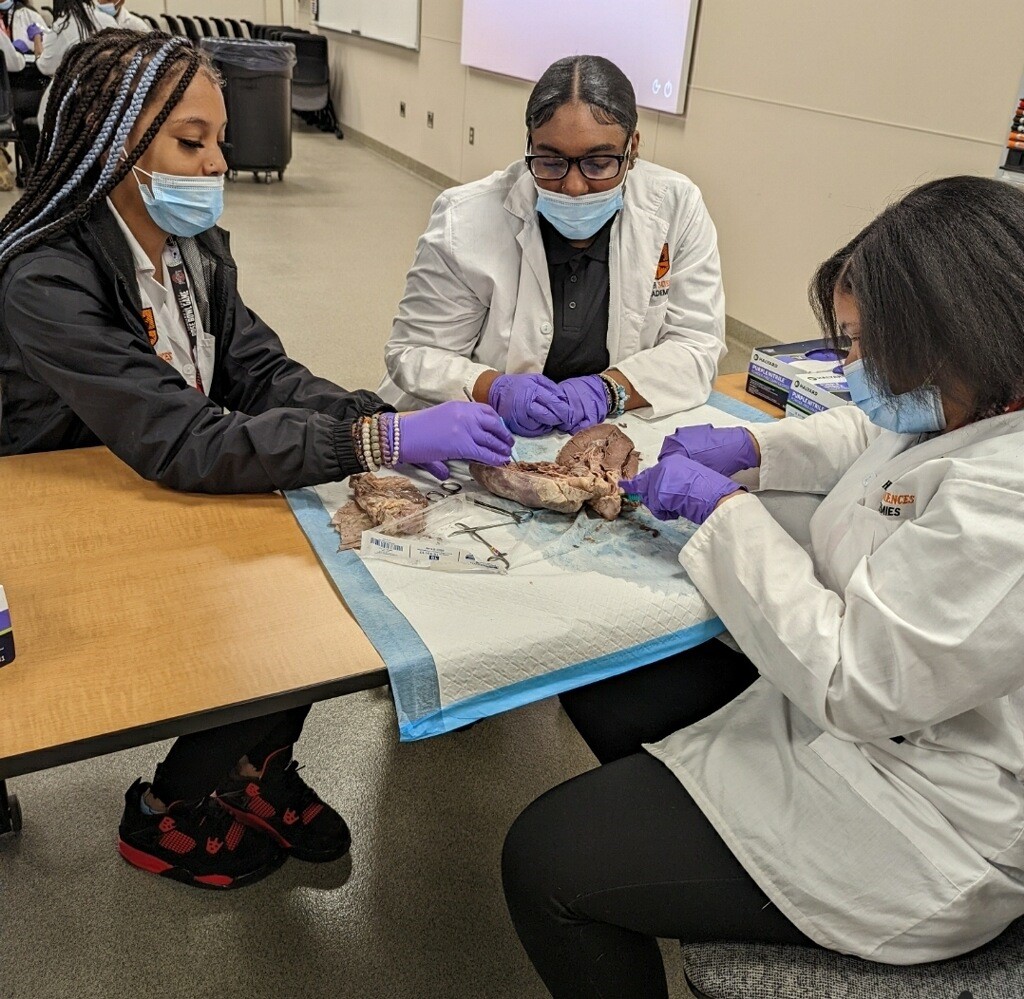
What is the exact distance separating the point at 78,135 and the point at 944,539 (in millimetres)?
1324

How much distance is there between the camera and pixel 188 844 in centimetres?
158

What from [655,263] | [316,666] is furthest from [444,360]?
[316,666]

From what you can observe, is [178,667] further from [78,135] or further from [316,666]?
[78,135]

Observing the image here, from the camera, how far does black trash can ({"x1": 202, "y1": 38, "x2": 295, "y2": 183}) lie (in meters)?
6.12

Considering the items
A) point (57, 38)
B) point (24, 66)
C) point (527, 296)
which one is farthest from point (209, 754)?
point (24, 66)

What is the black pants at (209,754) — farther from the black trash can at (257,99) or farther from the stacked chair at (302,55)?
the stacked chair at (302,55)

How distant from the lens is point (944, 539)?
3.07ft

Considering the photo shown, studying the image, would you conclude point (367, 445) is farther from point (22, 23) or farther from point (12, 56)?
point (22, 23)

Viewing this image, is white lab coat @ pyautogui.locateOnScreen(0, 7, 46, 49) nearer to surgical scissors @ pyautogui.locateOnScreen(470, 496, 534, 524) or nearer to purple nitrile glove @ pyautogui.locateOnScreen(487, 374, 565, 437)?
purple nitrile glove @ pyautogui.locateOnScreen(487, 374, 565, 437)

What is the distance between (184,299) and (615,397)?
792 mm

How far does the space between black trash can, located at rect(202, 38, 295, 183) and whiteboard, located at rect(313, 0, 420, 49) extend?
3.42 ft

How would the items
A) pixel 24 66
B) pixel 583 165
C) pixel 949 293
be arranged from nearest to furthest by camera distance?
pixel 949 293, pixel 583 165, pixel 24 66

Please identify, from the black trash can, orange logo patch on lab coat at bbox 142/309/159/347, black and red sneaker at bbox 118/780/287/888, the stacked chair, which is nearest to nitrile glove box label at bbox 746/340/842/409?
orange logo patch on lab coat at bbox 142/309/159/347

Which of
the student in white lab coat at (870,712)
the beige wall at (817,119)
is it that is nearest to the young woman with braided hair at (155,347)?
the student in white lab coat at (870,712)
